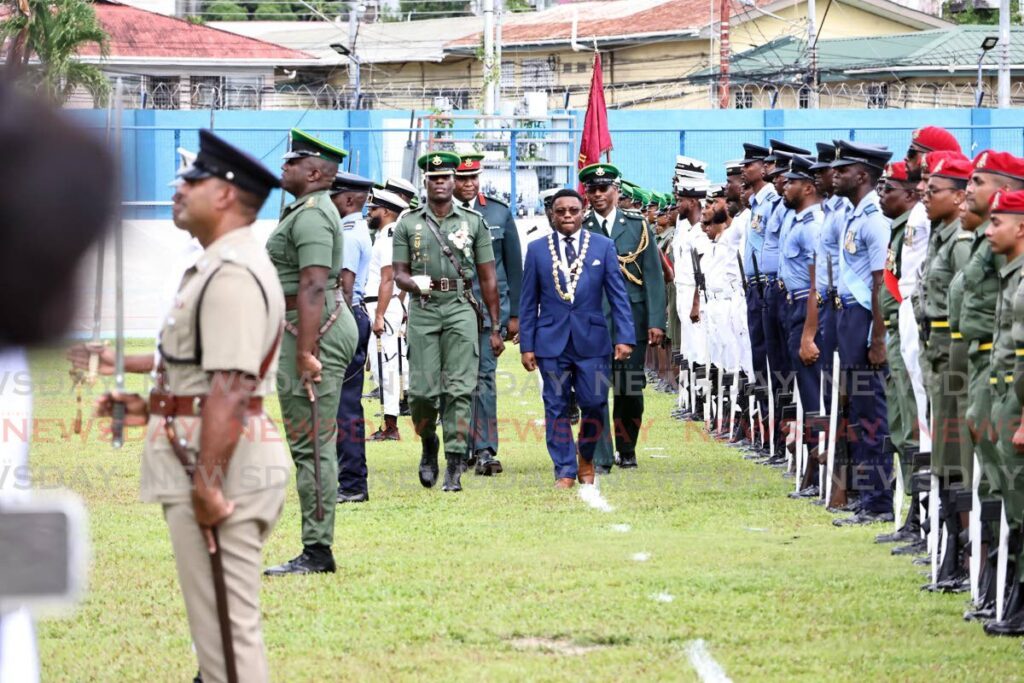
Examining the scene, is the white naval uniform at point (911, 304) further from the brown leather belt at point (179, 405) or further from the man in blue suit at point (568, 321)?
the brown leather belt at point (179, 405)

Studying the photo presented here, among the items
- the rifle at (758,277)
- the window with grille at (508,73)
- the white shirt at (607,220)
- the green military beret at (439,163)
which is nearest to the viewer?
the green military beret at (439,163)

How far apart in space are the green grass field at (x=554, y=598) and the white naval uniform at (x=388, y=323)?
352cm

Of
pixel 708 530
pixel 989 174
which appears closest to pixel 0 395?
pixel 989 174

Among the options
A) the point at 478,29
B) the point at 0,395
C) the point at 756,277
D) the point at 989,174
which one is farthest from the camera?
the point at 478,29

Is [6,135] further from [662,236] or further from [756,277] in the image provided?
[662,236]

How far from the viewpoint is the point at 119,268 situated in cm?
283

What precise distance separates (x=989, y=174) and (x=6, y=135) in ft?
21.4

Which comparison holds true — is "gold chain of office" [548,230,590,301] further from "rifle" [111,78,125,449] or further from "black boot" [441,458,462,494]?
"rifle" [111,78,125,449]

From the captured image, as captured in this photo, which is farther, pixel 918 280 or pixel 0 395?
pixel 918 280

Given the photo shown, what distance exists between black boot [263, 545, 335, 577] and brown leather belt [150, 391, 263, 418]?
3.71 m

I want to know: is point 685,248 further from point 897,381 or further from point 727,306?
point 897,381

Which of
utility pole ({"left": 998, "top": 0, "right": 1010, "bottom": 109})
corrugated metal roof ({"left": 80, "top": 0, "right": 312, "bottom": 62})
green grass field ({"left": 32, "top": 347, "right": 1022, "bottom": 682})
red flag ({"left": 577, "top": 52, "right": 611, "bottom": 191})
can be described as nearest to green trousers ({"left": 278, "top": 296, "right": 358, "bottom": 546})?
green grass field ({"left": 32, "top": 347, "right": 1022, "bottom": 682})

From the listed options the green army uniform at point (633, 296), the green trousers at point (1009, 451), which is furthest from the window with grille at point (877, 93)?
the green trousers at point (1009, 451)

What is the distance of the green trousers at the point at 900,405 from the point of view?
31.4ft
